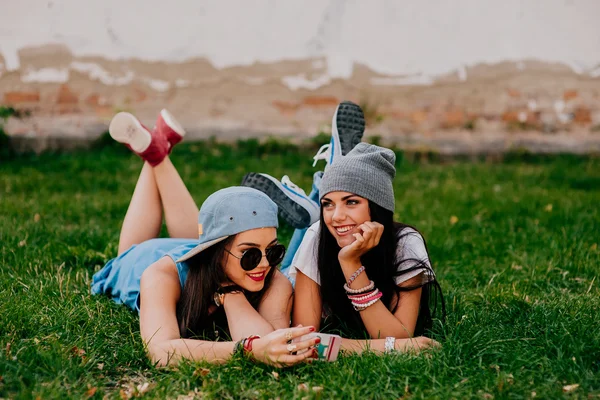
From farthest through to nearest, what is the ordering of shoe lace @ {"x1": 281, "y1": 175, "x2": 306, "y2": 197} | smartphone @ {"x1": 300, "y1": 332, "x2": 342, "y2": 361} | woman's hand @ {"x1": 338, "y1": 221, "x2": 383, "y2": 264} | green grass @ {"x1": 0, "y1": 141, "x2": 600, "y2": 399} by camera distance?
shoe lace @ {"x1": 281, "y1": 175, "x2": 306, "y2": 197}, woman's hand @ {"x1": 338, "y1": 221, "x2": 383, "y2": 264}, smartphone @ {"x1": 300, "y1": 332, "x2": 342, "y2": 361}, green grass @ {"x1": 0, "y1": 141, "x2": 600, "y2": 399}

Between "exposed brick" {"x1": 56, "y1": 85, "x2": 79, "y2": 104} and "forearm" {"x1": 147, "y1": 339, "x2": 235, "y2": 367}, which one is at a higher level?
"exposed brick" {"x1": 56, "y1": 85, "x2": 79, "y2": 104}

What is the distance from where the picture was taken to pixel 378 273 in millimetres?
2990

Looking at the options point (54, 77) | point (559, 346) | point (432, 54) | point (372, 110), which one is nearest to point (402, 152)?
point (372, 110)

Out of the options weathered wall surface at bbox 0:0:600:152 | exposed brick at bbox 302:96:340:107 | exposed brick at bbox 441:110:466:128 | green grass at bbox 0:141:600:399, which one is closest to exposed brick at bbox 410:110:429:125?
weathered wall surface at bbox 0:0:600:152

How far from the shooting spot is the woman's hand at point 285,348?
2.56m

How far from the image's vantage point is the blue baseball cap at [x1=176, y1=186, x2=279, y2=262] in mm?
2920

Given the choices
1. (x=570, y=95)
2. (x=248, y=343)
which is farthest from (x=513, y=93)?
(x=248, y=343)

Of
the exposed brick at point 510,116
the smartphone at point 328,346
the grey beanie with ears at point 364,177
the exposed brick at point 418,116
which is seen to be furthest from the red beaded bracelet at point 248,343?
the exposed brick at point 510,116

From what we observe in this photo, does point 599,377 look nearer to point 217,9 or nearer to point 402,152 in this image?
point 402,152

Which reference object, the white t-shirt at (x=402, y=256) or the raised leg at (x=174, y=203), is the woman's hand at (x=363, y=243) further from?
the raised leg at (x=174, y=203)

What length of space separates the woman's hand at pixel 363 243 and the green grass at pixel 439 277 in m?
0.42

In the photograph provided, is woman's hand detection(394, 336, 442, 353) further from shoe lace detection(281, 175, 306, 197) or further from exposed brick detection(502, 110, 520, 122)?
exposed brick detection(502, 110, 520, 122)

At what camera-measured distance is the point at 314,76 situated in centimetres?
848

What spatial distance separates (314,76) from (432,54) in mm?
1537
